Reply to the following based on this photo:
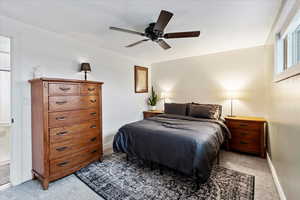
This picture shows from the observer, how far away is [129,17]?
Answer: 1986mm

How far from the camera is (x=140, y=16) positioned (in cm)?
196

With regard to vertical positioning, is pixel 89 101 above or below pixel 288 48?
below

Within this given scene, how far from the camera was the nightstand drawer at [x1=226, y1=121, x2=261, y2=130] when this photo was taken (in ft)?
9.42

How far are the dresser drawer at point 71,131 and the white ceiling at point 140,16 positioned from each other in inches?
62.2

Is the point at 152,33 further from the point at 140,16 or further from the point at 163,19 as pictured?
the point at 163,19

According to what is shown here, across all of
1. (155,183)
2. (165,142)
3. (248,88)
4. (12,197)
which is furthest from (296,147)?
(12,197)

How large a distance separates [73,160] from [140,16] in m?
2.38

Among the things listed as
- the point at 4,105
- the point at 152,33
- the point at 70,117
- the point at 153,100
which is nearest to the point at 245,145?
the point at 153,100

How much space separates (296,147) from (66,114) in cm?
276

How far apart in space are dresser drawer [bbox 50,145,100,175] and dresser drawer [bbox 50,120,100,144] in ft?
0.97

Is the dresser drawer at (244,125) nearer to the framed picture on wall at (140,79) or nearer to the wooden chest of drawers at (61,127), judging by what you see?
the framed picture on wall at (140,79)

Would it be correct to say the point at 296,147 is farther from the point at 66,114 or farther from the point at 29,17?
the point at 29,17

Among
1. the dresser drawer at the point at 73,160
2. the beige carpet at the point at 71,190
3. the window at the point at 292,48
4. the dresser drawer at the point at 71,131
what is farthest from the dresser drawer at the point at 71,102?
the window at the point at 292,48

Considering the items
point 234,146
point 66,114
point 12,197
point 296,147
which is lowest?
point 12,197
